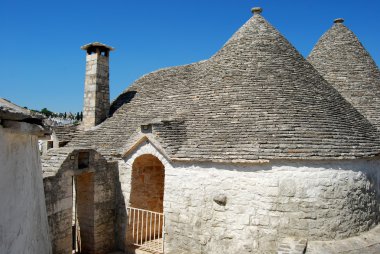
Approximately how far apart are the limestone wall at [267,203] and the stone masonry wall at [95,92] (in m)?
5.19

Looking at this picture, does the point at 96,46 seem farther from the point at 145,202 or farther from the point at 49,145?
the point at 145,202

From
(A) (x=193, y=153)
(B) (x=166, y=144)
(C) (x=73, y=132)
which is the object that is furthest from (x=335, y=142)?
(C) (x=73, y=132)

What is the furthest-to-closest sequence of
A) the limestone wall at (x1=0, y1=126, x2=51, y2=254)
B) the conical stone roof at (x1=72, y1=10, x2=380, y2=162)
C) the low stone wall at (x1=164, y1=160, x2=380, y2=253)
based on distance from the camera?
the conical stone roof at (x1=72, y1=10, x2=380, y2=162), the low stone wall at (x1=164, y1=160, x2=380, y2=253), the limestone wall at (x1=0, y1=126, x2=51, y2=254)

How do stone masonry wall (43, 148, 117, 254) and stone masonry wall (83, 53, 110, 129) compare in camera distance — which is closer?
stone masonry wall (43, 148, 117, 254)

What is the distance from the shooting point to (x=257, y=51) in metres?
10.9

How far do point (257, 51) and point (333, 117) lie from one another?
3238 millimetres

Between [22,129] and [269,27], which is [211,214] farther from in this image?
[269,27]

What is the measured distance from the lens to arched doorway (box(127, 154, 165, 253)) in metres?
9.72

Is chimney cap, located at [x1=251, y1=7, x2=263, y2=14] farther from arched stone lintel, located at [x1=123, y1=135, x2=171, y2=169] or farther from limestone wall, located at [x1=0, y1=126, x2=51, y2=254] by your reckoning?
limestone wall, located at [x1=0, y1=126, x2=51, y2=254]

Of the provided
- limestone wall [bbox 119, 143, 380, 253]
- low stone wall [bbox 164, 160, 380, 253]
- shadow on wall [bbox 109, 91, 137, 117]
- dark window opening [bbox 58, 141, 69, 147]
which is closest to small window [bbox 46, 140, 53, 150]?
dark window opening [bbox 58, 141, 69, 147]

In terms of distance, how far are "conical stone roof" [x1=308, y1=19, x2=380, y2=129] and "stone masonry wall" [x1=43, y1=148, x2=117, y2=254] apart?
28.1 ft

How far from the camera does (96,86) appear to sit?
12797 millimetres

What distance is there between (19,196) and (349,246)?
6528 mm

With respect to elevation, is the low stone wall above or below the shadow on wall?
below
